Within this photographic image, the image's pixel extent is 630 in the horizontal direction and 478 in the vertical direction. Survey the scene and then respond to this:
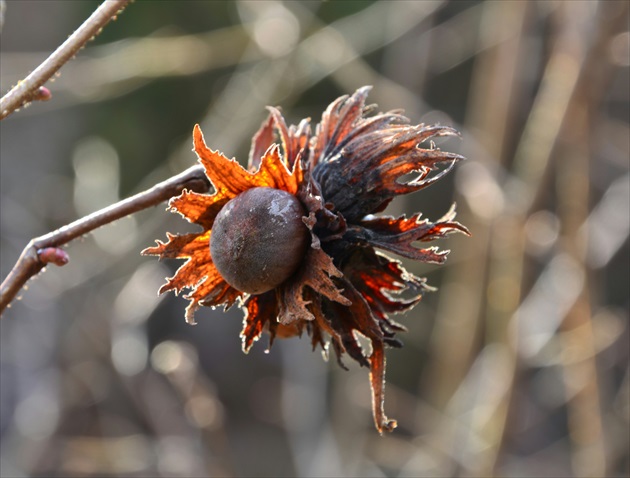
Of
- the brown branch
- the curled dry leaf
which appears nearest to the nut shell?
the curled dry leaf

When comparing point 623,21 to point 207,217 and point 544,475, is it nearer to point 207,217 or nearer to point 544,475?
point 207,217

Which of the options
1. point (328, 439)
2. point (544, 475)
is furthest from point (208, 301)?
point (544, 475)

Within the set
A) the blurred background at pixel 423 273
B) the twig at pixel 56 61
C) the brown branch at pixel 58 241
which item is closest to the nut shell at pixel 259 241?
the brown branch at pixel 58 241

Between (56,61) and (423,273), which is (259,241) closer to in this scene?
(56,61)

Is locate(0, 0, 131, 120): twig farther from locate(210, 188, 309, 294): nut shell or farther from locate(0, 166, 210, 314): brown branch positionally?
locate(210, 188, 309, 294): nut shell

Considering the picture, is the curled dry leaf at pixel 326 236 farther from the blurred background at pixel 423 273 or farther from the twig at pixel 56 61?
the blurred background at pixel 423 273

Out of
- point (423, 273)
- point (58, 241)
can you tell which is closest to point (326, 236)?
→ point (58, 241)

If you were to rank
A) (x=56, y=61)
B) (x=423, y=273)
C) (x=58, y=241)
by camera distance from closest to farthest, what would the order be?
(x=56, y=61)
(x=58, y=241)
(x=423, y=273)
